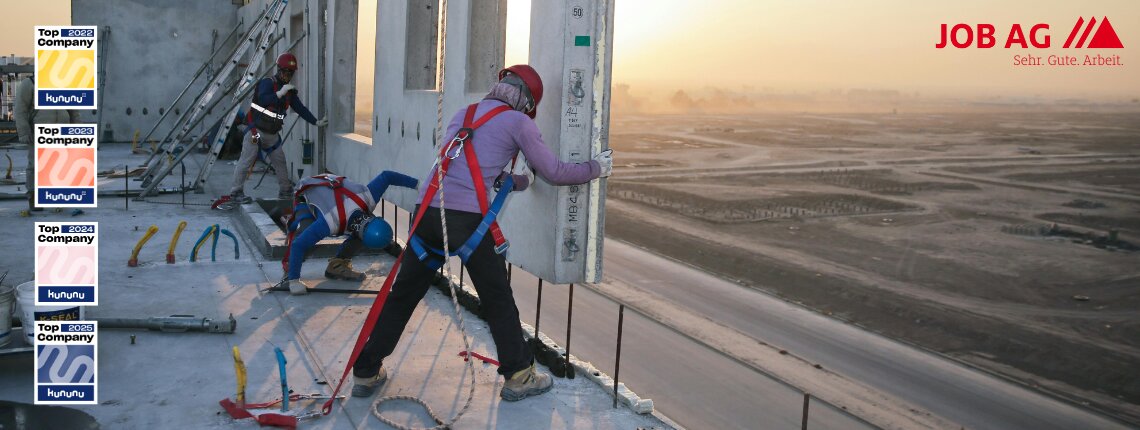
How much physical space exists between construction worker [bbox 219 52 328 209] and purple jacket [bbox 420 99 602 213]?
698 centimetres

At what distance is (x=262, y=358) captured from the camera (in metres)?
6.08

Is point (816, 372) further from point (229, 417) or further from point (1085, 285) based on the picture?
point (1085, 285)

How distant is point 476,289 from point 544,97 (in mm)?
2025

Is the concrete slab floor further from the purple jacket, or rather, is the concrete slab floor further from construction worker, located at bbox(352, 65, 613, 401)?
the purple jacket

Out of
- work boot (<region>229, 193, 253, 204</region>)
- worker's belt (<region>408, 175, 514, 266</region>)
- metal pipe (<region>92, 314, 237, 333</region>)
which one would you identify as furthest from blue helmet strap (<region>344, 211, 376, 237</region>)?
work boot (<region>229, 193, 253, 204</region>)

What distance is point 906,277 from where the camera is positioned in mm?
22578

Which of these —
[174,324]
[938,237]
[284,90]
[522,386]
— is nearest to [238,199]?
[284,90]

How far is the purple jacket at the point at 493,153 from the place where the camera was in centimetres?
521

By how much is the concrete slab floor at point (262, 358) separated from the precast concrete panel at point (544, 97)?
2.67 feet

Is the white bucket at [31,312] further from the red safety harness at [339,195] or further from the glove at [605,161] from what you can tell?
the glove at [605,161]

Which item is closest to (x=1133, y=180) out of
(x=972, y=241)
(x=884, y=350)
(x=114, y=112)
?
(x=972, y=241)

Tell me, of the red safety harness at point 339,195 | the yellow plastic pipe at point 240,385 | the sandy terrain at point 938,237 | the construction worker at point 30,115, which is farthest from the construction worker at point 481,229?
the sandy terrain at point 938,237

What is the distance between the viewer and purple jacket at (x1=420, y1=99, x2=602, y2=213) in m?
5.21

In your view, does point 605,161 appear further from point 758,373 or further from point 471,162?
point 758,373
